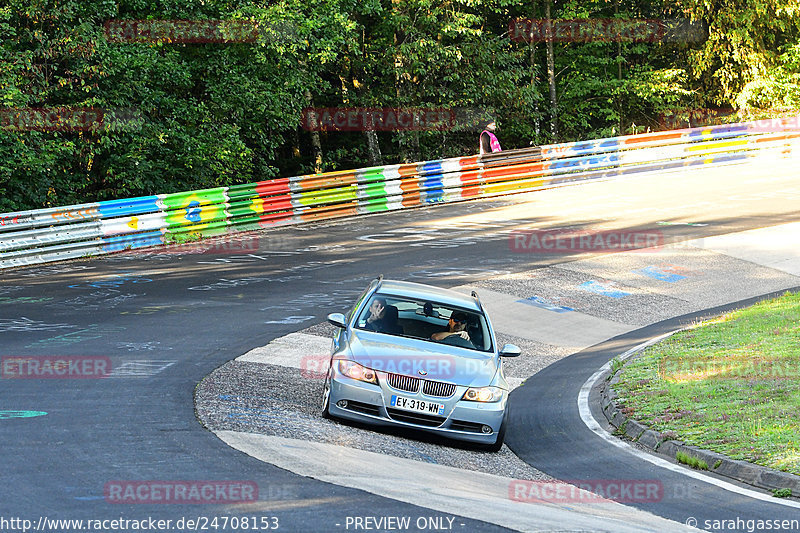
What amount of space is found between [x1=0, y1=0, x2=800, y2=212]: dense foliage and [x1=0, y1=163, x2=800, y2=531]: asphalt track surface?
4.35 meters

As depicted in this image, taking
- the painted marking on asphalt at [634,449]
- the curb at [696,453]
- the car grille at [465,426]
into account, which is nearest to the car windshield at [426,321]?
the car grille at [465,426]

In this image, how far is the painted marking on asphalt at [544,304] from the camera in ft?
60.2

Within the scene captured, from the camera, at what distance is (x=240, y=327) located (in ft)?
49.9

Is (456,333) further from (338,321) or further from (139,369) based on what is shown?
(139,369)

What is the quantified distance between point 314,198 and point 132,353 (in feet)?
47.3

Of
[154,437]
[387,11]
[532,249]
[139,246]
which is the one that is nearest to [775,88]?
[387,11]

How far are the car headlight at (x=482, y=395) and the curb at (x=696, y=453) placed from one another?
6.39 feet

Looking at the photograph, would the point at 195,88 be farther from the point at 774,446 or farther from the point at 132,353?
the point at 774,446

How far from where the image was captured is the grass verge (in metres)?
9.84

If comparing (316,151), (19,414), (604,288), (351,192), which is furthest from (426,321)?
(316,151)

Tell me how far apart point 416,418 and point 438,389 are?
38cm

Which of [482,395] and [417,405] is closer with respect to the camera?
[417,405]

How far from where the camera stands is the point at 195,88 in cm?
2858

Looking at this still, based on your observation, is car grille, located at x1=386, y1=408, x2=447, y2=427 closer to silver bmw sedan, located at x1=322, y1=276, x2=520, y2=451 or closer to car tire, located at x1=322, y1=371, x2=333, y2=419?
silver bmw sedan, located at x1=322, y1=276, x2=520, y2=451
